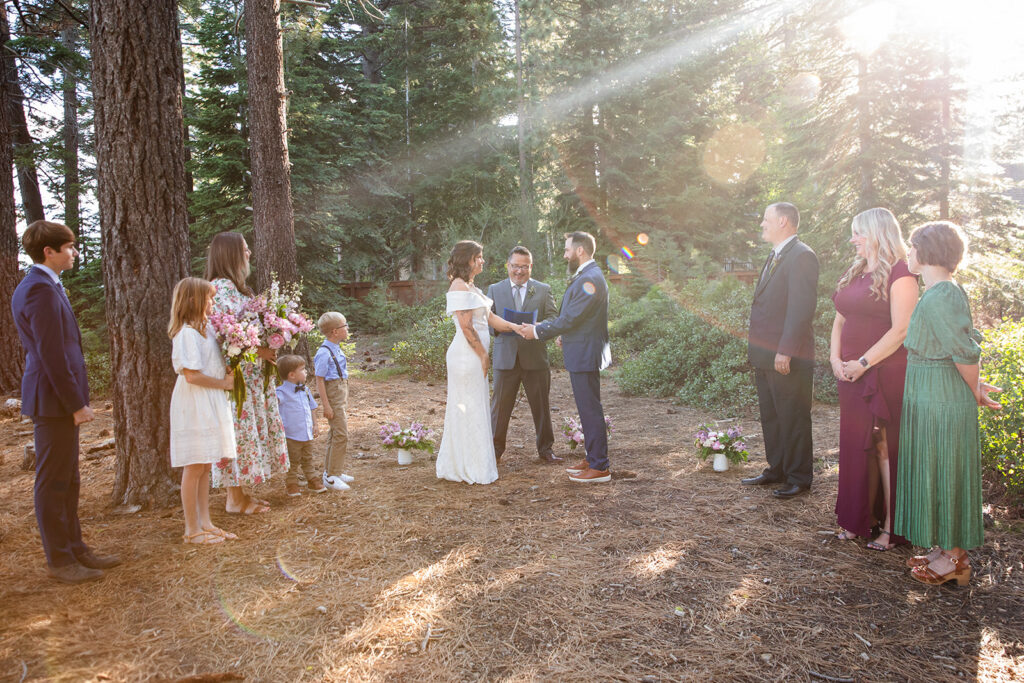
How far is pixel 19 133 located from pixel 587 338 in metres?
13.3

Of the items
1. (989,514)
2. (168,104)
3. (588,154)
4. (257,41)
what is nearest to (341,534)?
(168,104)

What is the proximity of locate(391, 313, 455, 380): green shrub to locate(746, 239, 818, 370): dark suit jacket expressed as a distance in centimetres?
699

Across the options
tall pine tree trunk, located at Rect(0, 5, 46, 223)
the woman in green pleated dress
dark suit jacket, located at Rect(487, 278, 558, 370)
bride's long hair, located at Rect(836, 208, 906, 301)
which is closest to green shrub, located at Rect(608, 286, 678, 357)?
dark suit jacket, located at Rect(487, 278, 558, 370)

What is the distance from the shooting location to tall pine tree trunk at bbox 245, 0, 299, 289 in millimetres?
8312

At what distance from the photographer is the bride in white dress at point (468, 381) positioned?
5430mm

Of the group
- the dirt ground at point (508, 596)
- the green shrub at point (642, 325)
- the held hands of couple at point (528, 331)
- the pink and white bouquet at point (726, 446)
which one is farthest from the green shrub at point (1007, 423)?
the green shrub at point (642, 325)

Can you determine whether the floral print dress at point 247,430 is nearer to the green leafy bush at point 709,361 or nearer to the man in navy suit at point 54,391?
the man in navy suit at point 54,391

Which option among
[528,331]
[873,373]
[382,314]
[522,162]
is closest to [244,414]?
[528,331]

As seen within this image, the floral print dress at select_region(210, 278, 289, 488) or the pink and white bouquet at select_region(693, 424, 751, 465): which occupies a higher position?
the floral print dress at select_region(210, 278, 289, 488)

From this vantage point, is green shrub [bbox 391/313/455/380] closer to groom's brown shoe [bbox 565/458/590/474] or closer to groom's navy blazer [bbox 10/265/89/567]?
groom's brown shoe [bbox 565/458/590/474]

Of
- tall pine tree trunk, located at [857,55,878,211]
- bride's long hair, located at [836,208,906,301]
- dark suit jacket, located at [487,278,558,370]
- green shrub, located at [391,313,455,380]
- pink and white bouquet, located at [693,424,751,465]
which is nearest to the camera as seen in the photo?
bride's long hair, located at [836,208,906,301]

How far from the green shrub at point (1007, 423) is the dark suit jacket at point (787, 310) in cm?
129

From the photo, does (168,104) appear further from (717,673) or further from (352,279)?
(352,279)

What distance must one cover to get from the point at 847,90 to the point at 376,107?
19.4 meters
